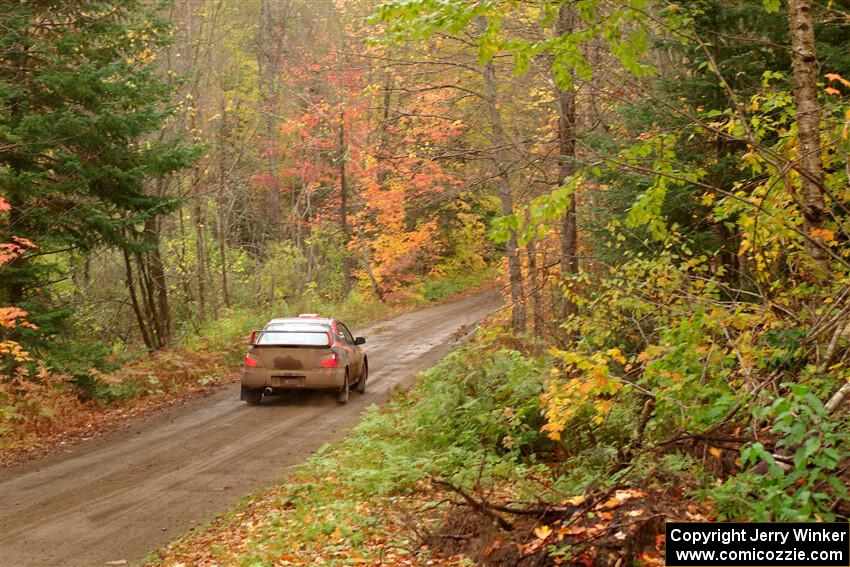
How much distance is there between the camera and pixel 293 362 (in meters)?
15.7

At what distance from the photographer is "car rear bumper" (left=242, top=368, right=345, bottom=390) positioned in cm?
1575

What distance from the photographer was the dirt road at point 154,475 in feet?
27.3

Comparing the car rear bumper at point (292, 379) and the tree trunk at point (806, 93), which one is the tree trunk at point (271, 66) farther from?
the tree trunk at point (806, 93)

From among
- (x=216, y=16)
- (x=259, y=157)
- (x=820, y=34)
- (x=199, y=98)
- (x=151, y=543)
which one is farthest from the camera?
(x=259, y=157)

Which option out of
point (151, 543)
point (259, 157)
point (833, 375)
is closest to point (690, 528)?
point (833, 375)

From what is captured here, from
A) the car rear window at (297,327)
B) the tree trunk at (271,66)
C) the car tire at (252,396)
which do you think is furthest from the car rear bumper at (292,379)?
the tree trunk at (271,66)

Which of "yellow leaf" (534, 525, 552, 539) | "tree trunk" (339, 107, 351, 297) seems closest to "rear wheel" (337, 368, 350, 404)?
"yellow leaf" (534, 525, 552, 539)

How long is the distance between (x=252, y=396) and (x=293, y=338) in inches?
64.1

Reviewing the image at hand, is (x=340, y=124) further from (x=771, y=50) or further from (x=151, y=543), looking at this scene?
(x=151, y=543)

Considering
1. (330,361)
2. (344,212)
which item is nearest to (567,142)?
(330,361)

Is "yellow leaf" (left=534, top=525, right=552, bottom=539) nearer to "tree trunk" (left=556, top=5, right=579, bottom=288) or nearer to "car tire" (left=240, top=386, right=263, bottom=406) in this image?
"tree trunk" (left=556, top=5, right=579, bottom=288)

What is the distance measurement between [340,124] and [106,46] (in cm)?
1669

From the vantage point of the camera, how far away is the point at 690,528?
4.88m

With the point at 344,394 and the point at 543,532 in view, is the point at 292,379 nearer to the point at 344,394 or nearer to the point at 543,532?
the point at 344,394
